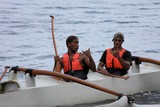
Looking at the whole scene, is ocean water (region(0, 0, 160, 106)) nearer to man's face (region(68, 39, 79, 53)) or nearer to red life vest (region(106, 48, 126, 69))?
red life vest (region(106, 48, 126, 69))

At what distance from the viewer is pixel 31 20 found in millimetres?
20484

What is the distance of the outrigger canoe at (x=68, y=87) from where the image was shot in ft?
23.1

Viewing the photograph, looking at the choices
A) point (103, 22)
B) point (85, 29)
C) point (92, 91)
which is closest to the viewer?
point (92, 91)

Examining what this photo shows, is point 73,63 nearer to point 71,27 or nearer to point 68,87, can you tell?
point 68,87

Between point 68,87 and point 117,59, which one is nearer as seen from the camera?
point 68,87

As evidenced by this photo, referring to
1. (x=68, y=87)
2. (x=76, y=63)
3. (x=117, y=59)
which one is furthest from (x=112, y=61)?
(x=68, y=87)

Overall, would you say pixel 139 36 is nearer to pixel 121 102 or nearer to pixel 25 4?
pixel 25 4

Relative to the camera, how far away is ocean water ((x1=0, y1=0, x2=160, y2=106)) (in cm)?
1511

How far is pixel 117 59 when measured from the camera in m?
8.07

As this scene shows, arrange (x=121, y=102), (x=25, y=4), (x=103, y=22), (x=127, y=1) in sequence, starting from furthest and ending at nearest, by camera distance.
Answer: (x=127, y=1) → (x=25, y=4) → (x=103, y=22) → (x=121, y=102)

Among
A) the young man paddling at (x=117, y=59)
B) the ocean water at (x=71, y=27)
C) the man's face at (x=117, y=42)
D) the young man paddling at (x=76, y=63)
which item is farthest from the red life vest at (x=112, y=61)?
the ocean water at (x=71, y=27)

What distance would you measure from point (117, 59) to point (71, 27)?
1174 cm

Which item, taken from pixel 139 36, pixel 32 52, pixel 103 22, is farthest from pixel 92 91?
pixel 103 22

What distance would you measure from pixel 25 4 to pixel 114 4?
467 cm
